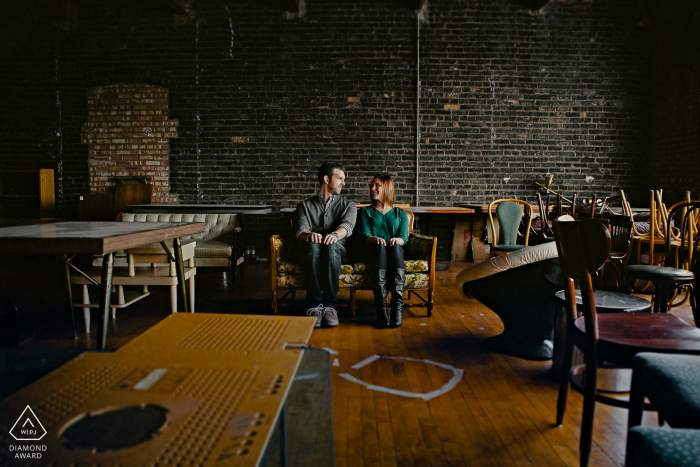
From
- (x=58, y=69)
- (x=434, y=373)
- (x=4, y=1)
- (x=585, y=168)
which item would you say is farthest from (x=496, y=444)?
(x=4, y=1)

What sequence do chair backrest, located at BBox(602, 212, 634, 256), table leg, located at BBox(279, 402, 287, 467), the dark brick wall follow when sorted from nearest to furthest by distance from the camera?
table leg, located at BBox(279, 402, 287, 467)
chair backrest, located at BBox(602, 212, 634, 256)
the dark brick wall

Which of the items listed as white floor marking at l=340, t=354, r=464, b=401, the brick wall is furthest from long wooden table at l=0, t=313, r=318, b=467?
the brick wall

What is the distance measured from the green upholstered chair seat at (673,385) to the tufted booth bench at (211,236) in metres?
3.47

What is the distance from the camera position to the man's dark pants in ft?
10.5

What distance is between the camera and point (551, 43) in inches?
244

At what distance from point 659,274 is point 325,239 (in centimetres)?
Result: 211

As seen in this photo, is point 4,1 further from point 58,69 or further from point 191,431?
point 191,431

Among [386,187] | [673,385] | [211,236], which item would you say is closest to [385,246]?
Answer: [386,187]

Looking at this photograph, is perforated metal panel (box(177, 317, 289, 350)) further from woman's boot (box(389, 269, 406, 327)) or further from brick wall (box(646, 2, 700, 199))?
brick wall (box(646, 2, 700, 199))

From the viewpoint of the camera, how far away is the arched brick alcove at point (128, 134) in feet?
20.4

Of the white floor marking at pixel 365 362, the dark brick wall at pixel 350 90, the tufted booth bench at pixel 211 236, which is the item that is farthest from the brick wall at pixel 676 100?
the tufted booth bench at pixel 211 236

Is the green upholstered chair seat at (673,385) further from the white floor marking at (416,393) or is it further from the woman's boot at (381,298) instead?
the woman's boot at (381,298)

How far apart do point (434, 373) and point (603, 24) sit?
631cm

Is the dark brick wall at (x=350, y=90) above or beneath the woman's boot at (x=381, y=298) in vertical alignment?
above
